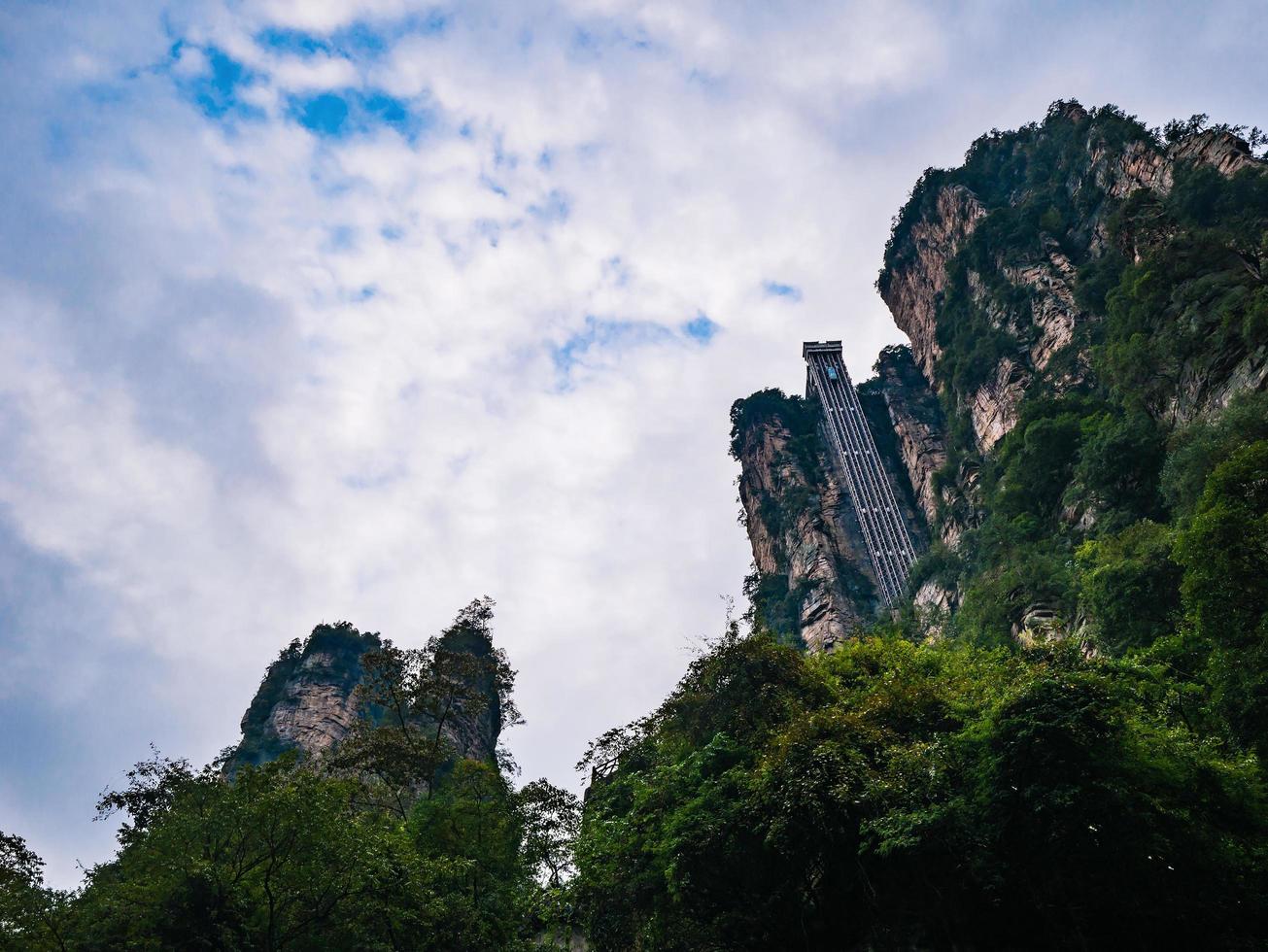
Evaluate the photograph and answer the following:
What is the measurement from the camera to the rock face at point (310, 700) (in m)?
45.0

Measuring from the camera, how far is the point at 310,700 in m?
47.4

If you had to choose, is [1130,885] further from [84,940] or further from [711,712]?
[84,940]

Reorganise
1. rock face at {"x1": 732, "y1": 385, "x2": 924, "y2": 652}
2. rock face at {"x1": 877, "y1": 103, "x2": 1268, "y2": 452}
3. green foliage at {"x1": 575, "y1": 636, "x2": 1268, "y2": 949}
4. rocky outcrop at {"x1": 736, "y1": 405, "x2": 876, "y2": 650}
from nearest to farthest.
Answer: green foliage at {"x1": 575, "y1": 636, "x2": 1268, "y2": 949} < rock face at {"x1": 877, "y1": 103, "x2": 1268, "y2": 452} < rocky outcrop at {"x1": 736, "y1": 405, "x2": 876, "y2": 650} < rock face at {"x1": 732, "y1": 385, "x2": 924, "y2": 652}

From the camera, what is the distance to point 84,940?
1334 cm

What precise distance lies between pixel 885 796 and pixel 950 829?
3.17ft

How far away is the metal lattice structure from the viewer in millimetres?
50500

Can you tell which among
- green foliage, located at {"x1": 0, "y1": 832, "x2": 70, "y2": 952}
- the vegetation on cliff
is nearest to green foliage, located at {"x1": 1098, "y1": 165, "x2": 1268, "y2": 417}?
the vegetation on cliff

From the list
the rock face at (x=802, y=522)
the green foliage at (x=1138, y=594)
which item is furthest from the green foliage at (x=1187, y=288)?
the rock face at (x=802, y=522)

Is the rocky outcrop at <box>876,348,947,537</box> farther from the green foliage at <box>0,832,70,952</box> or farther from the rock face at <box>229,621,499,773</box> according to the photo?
the green foliage at <box>0,832,70,952</box>

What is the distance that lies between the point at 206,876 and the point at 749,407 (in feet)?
179

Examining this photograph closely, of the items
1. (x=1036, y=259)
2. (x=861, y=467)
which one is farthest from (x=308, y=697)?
(x=1036, y=259)

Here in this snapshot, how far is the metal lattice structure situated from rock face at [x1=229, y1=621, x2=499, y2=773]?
26611 millimetres

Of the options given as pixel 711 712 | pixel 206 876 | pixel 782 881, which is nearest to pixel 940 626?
pixel 711 712

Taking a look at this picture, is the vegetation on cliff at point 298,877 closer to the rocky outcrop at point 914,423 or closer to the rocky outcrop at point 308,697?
the rocky outcrop at point 308,697
